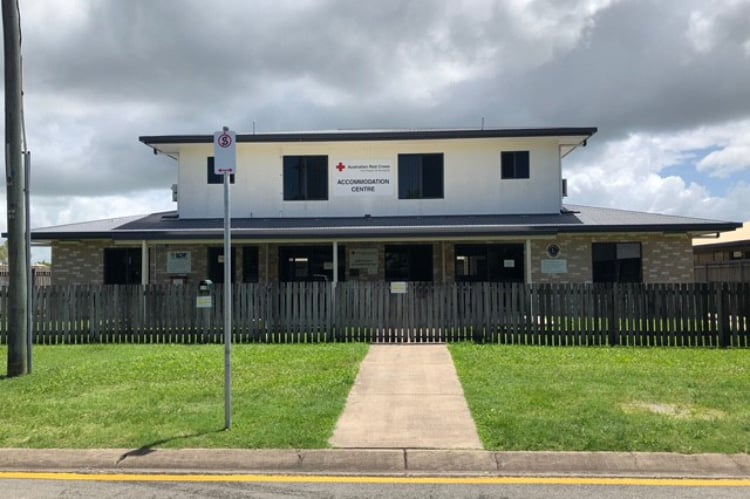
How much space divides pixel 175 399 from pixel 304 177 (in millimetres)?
13298

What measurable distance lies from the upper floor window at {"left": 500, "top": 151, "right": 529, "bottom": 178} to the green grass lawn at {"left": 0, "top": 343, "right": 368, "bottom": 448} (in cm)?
1025

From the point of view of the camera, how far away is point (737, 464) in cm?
572

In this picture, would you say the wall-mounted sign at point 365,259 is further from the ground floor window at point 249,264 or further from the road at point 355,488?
the road at point 355,488

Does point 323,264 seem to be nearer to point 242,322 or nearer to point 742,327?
point 242,322

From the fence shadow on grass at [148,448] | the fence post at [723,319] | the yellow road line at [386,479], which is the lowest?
the yellow road line at [386,479]

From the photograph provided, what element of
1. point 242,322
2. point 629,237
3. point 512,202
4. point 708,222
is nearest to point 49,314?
point 242,322

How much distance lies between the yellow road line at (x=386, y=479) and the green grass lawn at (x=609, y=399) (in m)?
0.55

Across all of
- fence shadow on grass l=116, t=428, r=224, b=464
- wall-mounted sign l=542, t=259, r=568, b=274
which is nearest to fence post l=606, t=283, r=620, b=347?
wall-mounted sign l=542, t=259, r=568, b=274

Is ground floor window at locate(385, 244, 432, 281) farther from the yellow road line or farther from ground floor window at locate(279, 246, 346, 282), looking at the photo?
the yellow road line

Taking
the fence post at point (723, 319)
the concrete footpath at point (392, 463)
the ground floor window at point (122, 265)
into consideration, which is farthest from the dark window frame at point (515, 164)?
the concrete footpath at point (392, 463)

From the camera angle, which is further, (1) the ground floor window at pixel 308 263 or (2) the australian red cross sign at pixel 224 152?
(1) the ground floor window at pixel 308 263

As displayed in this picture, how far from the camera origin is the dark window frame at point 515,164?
20547mm

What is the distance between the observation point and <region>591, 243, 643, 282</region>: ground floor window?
762 inches

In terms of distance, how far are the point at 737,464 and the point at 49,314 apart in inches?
527
